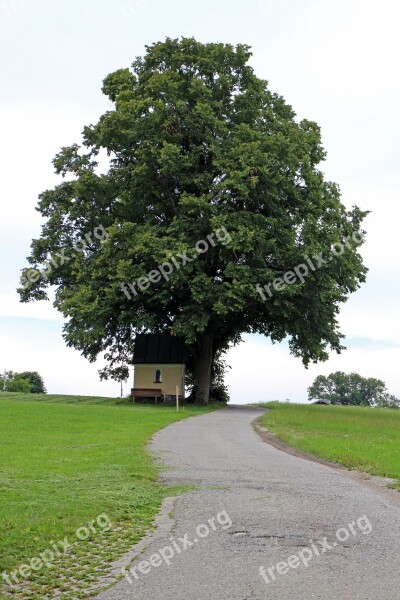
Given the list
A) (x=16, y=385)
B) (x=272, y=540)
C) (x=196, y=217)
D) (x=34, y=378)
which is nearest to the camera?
(x=272, y=540)

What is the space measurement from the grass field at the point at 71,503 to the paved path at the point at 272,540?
0.55 m

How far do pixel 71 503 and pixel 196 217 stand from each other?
92.7ft

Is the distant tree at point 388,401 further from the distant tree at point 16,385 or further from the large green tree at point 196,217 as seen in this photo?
the large green tree at point 196,217

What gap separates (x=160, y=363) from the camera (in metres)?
45.1

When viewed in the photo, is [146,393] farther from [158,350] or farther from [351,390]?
[351,390]

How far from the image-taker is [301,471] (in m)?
14.8

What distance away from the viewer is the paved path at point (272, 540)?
6477 millimetres

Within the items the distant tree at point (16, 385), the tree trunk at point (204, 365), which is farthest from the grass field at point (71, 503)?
the distant tree at point (16, 385)

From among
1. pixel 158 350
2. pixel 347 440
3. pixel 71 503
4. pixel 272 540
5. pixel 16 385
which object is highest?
pixel 158 350

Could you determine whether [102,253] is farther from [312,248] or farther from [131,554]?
[131,554]

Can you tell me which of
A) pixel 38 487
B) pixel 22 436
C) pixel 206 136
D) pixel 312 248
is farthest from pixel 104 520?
Result: pixel 206 136

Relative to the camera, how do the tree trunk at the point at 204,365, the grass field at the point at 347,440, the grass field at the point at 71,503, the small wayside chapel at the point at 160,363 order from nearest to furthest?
the grass field at the point at 71,503
the grass field at the point at 347,440
the tree trunk at the point at 204,365
the small wayside chapel at the point at 160,363

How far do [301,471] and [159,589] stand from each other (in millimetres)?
8784

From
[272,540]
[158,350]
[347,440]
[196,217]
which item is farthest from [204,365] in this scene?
[272,540]
